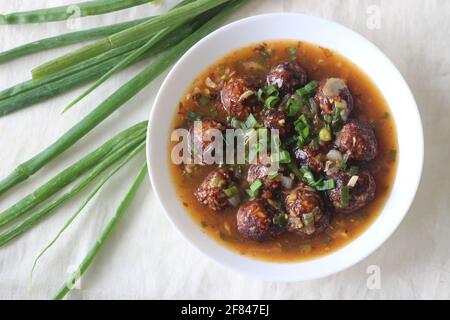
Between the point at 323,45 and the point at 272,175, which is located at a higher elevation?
the point at 323,45

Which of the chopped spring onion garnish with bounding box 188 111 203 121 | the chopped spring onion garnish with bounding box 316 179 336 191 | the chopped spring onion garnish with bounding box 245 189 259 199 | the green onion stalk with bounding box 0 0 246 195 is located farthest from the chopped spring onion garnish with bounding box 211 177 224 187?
the green onion stalk with bounding box 0 0 246 195

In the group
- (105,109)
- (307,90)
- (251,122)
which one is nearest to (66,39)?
(105,109)

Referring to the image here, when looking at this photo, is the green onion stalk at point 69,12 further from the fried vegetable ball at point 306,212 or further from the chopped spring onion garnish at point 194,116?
the fried vegetable ball at point 306,212

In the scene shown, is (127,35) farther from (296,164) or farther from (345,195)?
(345,195)

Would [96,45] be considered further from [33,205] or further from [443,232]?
[443,232]

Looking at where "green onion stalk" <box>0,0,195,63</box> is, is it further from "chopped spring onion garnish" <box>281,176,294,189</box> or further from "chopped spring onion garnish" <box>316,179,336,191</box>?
"chopped spring onion garnish" <box>316,179,336,191</box>
